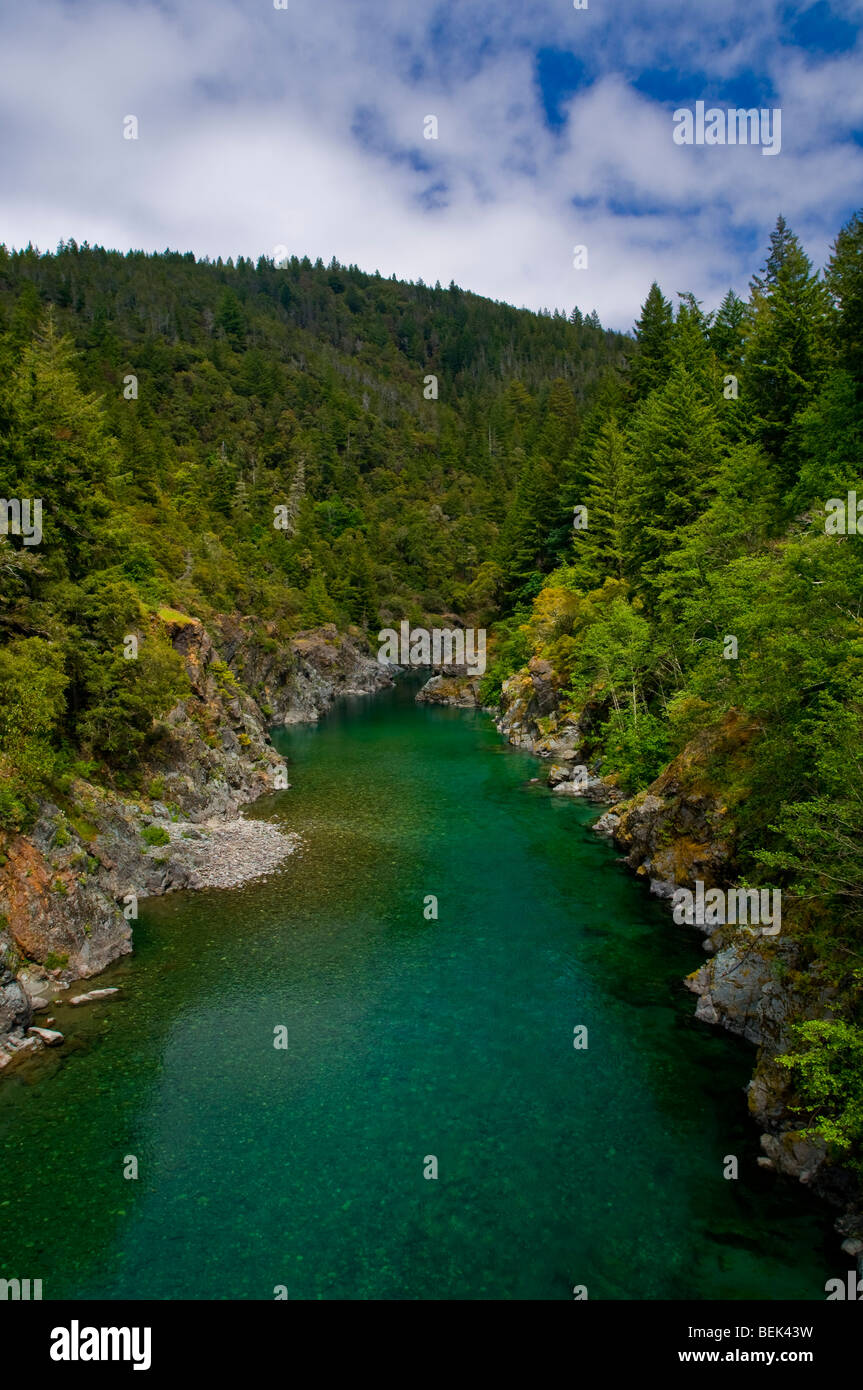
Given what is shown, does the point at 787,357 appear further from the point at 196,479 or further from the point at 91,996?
the point at 196,479

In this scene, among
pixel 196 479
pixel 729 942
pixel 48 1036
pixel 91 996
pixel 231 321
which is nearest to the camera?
pixel 48 1036

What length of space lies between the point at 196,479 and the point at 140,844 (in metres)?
75.3

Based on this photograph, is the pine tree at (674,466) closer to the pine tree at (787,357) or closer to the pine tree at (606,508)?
the pine tree at (787,357)

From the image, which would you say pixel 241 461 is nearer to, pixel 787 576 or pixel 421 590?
pixel 421 590

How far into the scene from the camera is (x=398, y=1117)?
50.1 feet

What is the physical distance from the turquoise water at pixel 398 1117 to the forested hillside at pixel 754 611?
9.08 ft

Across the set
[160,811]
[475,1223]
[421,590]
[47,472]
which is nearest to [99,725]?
[160,811]

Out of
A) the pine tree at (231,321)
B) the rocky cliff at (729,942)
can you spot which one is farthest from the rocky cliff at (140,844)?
the pine tree at (231,321)

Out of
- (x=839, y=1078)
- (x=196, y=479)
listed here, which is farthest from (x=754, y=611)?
(x=196, y=479)

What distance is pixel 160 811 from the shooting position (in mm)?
31562

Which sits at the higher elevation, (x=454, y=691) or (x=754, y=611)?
(x=754, y=611)

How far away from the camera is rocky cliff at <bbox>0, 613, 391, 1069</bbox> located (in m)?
19.3

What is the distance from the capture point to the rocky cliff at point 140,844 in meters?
19.3

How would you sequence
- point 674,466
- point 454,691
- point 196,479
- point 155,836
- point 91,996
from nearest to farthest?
point 91,996 → point 155,836 → point 674,466 → point 454,691 → point 196,479
